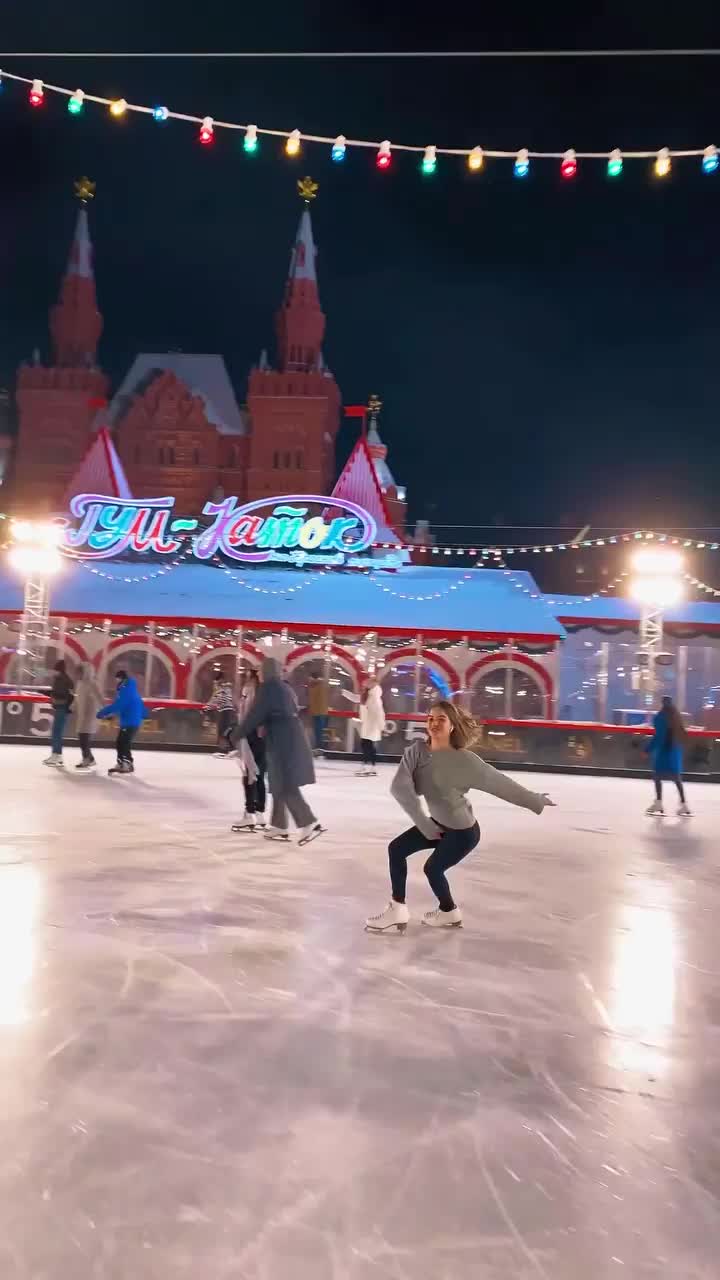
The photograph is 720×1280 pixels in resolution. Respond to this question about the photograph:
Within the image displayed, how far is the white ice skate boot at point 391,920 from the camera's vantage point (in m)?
5.06

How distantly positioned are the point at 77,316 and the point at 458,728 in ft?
204

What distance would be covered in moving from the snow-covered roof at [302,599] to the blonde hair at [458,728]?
53.5ft

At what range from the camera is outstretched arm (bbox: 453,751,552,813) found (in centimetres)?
491

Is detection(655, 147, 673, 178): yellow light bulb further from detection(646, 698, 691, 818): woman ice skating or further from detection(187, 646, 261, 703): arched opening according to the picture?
detection(187, 646, 261, 703): arched opening

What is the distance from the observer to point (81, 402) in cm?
5922

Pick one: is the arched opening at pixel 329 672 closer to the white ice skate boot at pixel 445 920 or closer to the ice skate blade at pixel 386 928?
the white ice skate boot at pixel 445 920

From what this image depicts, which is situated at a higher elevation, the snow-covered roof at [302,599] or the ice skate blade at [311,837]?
the snow-covered roof at [302,599]

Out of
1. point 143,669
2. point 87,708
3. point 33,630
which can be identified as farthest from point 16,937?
point 143,669

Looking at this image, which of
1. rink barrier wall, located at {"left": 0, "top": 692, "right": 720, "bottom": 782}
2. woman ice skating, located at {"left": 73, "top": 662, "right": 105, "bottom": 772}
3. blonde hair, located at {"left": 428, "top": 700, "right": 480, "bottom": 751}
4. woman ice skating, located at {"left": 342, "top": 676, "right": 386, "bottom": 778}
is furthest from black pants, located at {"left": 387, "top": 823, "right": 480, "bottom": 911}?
rink barrier wall, located at {"left": 0, "top": 692, "right": 720, "bottom": 782}

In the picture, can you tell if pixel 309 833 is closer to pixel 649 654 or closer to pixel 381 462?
pixel 649 654

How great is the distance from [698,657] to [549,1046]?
21.5 meters

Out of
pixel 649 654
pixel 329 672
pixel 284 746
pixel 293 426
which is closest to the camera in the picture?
pixel 284 746

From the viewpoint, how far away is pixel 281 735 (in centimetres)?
774

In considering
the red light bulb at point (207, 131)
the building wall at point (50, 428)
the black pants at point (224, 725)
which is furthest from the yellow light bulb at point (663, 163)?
the building wall at point (50, 428)
